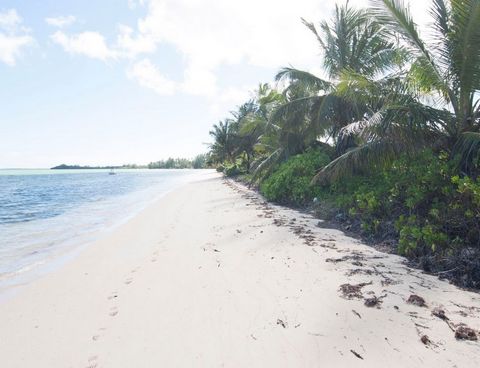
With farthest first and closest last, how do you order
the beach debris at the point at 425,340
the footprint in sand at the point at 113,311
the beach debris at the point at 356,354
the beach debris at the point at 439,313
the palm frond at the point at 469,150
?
the palm frond at the point at 469,150 < the footprint in sand at the point at 113,311 < the beach debris at the point at 439,313 < the beach debris at the point at 425,340 < the beach debris at the point at 356,354

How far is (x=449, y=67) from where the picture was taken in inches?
261

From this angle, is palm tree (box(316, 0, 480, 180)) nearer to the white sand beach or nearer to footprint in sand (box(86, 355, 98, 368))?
the white sand beach

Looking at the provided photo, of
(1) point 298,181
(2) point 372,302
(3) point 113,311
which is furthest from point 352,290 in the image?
(1) point 298,181

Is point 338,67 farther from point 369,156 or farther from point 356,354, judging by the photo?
point 356,354

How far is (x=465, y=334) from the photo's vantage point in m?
2.68

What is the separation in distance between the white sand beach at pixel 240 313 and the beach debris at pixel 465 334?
4cm

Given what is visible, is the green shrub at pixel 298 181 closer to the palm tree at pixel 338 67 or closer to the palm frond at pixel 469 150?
the palm tree at pixel 338 67

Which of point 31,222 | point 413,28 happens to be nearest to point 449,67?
point 413,28

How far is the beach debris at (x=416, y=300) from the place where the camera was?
331 centimetres

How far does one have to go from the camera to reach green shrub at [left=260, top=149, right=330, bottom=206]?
1116 centimetres

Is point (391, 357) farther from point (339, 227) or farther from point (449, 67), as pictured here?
point (449, 67)

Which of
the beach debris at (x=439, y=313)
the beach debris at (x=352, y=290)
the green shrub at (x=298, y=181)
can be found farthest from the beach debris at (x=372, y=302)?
the green shrub at (x=298, y=181)

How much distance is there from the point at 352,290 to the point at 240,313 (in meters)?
1.32

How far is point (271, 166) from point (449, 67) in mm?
10290
